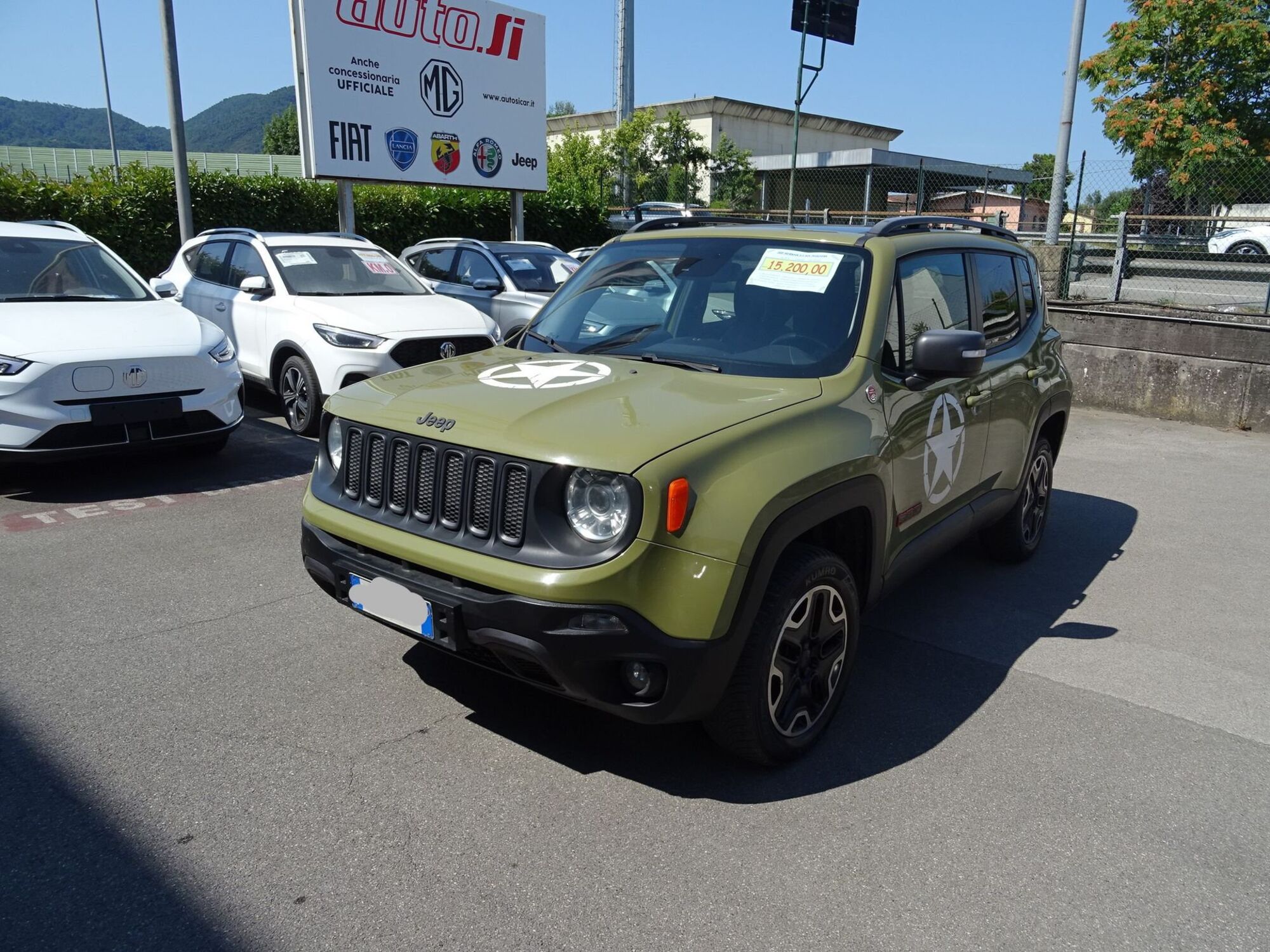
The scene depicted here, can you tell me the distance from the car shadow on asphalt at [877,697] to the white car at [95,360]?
10.6ft

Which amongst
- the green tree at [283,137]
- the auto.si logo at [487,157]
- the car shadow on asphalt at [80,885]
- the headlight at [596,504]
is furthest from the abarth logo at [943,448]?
the green tree at [283,137]

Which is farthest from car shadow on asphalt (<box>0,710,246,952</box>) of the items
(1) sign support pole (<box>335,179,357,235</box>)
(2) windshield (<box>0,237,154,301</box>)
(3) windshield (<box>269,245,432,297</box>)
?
(1) sign support pole (<box>335,179,357,235</box>)

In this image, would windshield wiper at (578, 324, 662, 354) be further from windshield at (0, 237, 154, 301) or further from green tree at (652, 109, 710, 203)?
green tree at (652, 109, 710, 203)

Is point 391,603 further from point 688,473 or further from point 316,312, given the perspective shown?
point 316,312

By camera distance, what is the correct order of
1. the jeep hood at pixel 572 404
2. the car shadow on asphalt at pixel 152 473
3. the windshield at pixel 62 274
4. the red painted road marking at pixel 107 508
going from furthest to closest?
the windshield at pixel 62 274, the car shadow on asphalt at pixel 152 473, the red painted road marking at pixel 107 508, the jeep hood at pixel 572 404

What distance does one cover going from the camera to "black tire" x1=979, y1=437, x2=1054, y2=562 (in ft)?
17.5

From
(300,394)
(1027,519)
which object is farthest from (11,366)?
(1027,519)

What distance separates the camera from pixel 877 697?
12.6ft

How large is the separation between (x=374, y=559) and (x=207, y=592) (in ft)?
6.28

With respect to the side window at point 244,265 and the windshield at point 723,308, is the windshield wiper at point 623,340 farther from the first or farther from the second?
the side window at point 244,265

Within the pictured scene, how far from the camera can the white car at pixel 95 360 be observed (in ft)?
18.9

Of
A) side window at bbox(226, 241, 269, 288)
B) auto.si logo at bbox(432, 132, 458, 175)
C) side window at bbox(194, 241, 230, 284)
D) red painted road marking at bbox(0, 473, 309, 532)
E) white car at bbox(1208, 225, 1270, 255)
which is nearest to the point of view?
red painted road marking at bbox(0, 473, 309, 532)

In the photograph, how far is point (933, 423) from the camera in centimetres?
396

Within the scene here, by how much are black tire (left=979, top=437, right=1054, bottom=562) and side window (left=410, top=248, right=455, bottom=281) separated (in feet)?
26.3
